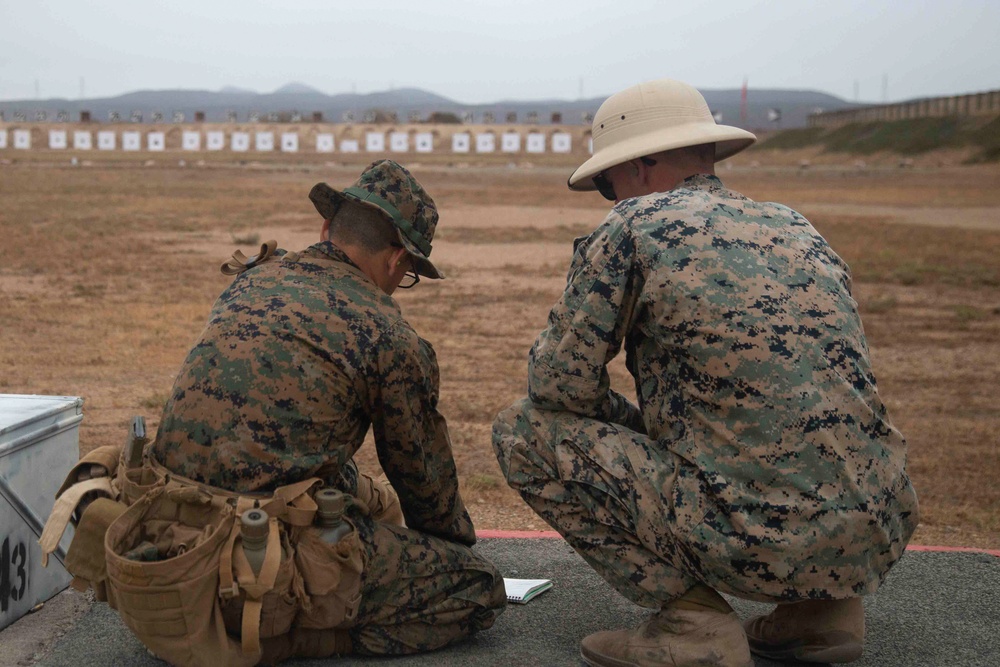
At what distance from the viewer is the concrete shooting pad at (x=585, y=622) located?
2859mm

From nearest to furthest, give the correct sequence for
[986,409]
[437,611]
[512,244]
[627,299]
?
[627,299] < [437,611] < [986,409] < [512,244]

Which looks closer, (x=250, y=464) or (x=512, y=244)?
(x=250, y=464)

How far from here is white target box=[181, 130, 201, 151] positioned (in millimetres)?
58719

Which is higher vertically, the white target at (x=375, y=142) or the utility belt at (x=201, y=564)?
the white target at (x=375, y=142)

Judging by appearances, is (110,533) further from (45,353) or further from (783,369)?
(45,353)

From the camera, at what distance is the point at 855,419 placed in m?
2.54

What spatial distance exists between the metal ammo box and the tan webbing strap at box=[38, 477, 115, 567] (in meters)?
0.33

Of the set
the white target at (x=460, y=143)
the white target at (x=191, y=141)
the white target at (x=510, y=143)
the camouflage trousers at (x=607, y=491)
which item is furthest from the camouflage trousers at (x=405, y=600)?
the white target at (x=510, y=143)

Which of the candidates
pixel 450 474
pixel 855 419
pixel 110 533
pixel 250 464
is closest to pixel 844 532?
pixel 855 419

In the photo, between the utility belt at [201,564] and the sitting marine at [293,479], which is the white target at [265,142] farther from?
the utility belt at [201,564]

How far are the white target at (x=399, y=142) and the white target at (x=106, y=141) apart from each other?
14.6m

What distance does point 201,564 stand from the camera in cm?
244

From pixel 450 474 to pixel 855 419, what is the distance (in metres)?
1.03

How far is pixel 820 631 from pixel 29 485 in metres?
2.13
